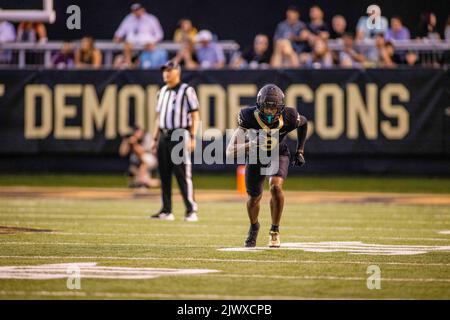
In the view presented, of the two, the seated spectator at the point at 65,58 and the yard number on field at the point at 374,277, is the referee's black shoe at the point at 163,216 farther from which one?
the seated spectator at the point at 65,58

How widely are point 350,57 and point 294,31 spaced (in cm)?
108

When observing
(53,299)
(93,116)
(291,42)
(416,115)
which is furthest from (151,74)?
(53,299)

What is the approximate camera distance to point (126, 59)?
791 inches

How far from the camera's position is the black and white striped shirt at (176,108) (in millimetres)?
12828

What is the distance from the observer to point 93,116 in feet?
65.1

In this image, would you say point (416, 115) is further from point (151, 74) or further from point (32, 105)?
point (32, 105)

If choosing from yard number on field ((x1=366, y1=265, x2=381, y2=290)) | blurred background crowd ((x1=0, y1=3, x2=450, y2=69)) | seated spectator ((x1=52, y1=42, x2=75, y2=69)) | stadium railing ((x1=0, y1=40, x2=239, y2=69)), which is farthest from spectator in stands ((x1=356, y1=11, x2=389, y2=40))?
yard number on field ((x1=366, y1=265, x2=381, y2=290))

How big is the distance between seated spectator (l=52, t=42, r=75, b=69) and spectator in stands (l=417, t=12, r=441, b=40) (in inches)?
247

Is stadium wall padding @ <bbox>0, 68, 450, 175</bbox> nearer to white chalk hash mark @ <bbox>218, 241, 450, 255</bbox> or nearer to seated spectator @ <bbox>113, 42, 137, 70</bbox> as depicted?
seated spectator @ <bbox>113, 42, 137, 70</bbox>

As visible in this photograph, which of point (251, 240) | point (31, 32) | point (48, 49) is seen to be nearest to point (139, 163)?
point (48, 49)

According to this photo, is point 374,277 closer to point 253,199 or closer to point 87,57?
point 253,199

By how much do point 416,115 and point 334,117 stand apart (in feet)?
4.55

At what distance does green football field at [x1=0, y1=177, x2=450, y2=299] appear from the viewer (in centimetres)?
713

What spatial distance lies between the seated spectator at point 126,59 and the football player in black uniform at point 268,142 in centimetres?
1068
